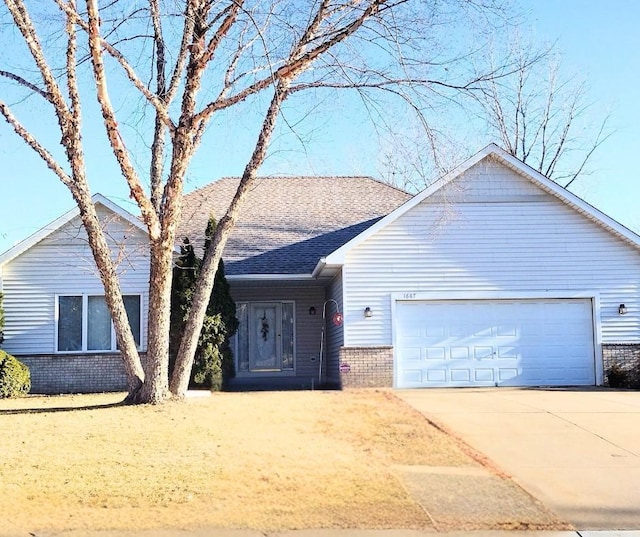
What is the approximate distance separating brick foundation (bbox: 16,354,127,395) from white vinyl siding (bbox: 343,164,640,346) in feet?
19.8

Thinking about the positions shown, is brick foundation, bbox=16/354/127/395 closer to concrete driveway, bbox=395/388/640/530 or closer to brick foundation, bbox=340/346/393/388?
brick foundation, bbox=340/346/393/388

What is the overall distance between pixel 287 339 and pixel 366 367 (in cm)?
428

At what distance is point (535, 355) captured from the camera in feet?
55.8

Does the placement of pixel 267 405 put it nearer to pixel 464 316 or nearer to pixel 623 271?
pixel 464 316

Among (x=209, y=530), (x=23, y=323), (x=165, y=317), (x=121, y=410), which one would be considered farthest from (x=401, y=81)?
(x=23, y=323)

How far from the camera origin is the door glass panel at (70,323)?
18.0 meters

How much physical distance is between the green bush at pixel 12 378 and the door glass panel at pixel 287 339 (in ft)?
22.3

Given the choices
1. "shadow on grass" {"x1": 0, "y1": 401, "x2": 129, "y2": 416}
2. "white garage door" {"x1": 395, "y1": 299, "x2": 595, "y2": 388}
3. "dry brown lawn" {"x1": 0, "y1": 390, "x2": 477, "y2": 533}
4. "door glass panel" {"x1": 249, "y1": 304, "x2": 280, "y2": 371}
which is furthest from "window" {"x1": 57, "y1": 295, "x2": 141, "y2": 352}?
"white garage door" {"x1": 395, "y1": 299, "x2": 595, "y2": 388}

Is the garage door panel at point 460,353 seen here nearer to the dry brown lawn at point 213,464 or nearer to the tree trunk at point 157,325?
the dry brown lawn at point 213,464

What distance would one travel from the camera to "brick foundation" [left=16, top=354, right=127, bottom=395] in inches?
690

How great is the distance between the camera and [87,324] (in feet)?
59.0

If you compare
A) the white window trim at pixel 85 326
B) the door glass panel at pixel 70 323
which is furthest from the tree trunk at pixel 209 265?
the door glass panel at pixel 70 323

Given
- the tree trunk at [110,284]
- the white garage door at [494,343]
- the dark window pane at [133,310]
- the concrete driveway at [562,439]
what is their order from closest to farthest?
the concrete driveway at [562,439] < the tree trunk at [110,284] < the white garage door at [494,343] < the dark window pane at [133,310]

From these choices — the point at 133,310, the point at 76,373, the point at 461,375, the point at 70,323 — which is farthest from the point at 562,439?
the point at 70,323
